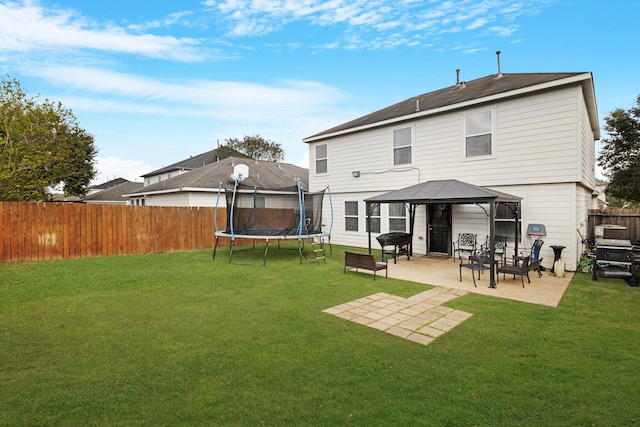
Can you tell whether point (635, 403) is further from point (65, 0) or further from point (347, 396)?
point (65, 0)

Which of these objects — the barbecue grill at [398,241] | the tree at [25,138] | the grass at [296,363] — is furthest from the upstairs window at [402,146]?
the tree at [25,138]

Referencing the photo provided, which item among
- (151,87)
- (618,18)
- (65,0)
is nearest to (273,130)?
(151,87)

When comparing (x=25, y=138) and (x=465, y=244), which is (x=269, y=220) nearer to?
(x=465, y=244)

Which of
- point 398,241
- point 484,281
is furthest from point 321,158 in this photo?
point 484,281

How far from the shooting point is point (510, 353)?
369 centimetres

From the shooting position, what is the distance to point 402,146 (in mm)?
11930

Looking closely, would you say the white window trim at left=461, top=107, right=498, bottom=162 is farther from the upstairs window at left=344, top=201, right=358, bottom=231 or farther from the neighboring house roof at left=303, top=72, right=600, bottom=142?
the upstairs window at left=344, top=201, right=358, bottom=231

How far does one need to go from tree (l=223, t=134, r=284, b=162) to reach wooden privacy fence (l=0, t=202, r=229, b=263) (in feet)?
92.2

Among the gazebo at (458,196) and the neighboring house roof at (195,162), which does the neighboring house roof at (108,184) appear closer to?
the neighboring house roof at (195,162)

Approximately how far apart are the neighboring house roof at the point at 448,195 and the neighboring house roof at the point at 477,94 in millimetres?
2756

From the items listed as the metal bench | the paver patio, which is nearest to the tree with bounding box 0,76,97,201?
the metal bench

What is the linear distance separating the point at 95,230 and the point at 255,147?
30982 mm

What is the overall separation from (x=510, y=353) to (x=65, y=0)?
14342 millimetres

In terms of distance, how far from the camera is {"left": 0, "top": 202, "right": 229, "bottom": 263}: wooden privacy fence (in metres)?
9.76
